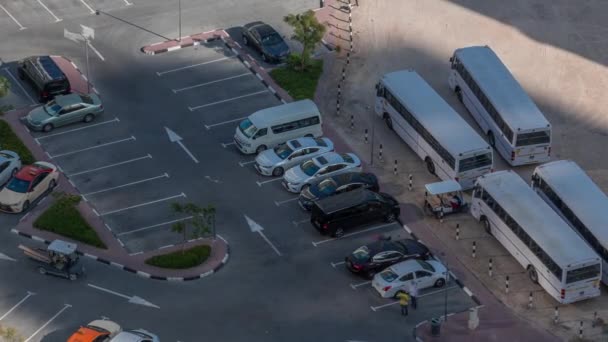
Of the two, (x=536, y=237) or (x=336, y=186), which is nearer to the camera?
(x=536, y=237)

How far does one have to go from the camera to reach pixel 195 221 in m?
75.1

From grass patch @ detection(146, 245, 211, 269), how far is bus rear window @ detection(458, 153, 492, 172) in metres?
17.0

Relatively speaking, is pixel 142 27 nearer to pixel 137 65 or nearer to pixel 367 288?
pixel 137 65

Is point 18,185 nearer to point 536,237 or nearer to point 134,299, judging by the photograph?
point 134,299

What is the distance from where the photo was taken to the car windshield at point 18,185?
7700 cm

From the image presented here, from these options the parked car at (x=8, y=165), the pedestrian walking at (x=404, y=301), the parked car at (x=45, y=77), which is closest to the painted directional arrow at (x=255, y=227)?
the pedestrian walking at (x=404, y=301)

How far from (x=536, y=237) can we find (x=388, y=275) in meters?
8.62

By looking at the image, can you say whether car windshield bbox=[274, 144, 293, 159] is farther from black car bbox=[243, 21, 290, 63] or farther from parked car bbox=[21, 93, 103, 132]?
parked car bbox=[21, 93, 103, 132]

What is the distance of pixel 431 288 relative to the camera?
71.7 meters

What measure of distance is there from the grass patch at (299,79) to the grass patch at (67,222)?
64.9 feet

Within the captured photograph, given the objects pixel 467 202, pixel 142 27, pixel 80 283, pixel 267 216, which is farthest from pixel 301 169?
pixel 142 27

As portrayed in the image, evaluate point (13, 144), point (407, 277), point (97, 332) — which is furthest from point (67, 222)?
point (407, 277)

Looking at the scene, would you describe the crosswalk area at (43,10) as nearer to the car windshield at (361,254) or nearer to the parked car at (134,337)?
the car windshield at (361,254)

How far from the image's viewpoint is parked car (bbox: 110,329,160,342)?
64562 mm
